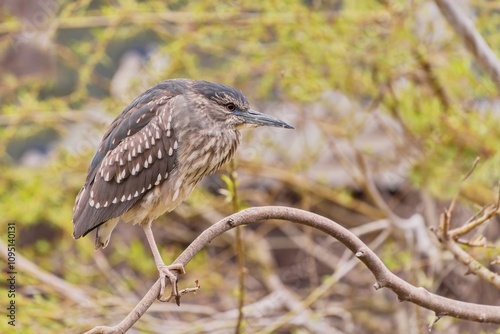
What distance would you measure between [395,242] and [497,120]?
0.88 metres

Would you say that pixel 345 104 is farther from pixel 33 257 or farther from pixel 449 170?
pixel 33 257

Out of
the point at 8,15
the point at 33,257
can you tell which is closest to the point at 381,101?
the point at 8,15

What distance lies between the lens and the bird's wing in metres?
2.41

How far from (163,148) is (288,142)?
102 inches

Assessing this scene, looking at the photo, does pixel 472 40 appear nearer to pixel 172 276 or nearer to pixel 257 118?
pixel 257 118

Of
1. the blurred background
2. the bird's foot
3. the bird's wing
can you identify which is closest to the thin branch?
the blurred background

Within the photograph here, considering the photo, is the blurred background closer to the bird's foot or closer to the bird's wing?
the bird's wing

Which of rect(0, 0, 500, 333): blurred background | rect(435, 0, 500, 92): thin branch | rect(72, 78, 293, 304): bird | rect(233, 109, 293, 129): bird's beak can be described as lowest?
rect(0, 0, 500, 333): blurred background

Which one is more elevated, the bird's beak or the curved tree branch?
the bird's beak

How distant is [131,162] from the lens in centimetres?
246

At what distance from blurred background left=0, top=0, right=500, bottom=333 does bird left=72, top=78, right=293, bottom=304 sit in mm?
923

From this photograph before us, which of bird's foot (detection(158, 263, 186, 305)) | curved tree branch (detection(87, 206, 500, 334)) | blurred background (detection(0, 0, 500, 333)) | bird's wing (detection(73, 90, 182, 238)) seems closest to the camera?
curved tree branch (detection(87, 206, 500, 334))

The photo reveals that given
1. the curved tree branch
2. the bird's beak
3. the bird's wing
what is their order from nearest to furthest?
1. the curved tree branch
2. the bird's beak
3. the bird's wing

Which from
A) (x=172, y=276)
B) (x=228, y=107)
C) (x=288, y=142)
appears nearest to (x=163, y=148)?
(x=228, y=107)
